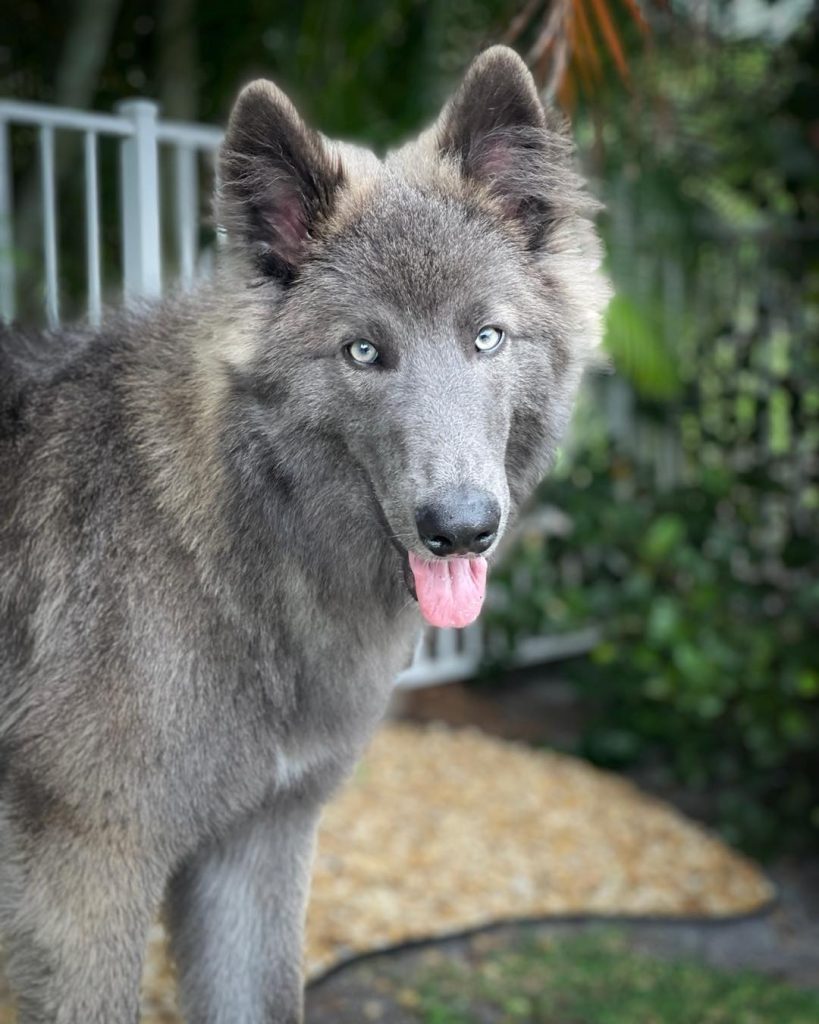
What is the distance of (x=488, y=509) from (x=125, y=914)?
1068 millimetres

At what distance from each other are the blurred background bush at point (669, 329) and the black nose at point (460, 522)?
10.6 ft

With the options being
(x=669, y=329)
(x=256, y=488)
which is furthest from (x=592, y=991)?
(x=669, y=329)

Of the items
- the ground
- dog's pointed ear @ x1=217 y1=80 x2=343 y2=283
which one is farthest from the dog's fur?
the ground

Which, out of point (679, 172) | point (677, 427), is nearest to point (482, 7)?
point (679, 172)

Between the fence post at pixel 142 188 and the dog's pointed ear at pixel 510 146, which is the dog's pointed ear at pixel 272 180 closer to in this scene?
the dog's pointed ear at pixel 510 146

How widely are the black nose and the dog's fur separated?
77 millimetres

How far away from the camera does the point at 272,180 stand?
85.4 inches

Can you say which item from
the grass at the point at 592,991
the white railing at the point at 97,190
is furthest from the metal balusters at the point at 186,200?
the grass at the point at 592,991

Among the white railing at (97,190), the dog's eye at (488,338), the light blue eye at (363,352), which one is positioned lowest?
the light blue eye at (363,352)

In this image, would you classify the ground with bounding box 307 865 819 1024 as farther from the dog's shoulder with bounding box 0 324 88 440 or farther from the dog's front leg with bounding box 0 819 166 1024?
the dog's shoulder with bounding box 0 324 88 440

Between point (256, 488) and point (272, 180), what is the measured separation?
58 centimetres

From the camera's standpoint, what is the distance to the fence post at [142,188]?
3.57 m

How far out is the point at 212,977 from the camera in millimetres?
2672

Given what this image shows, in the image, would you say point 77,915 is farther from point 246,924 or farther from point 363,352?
point 363,352
